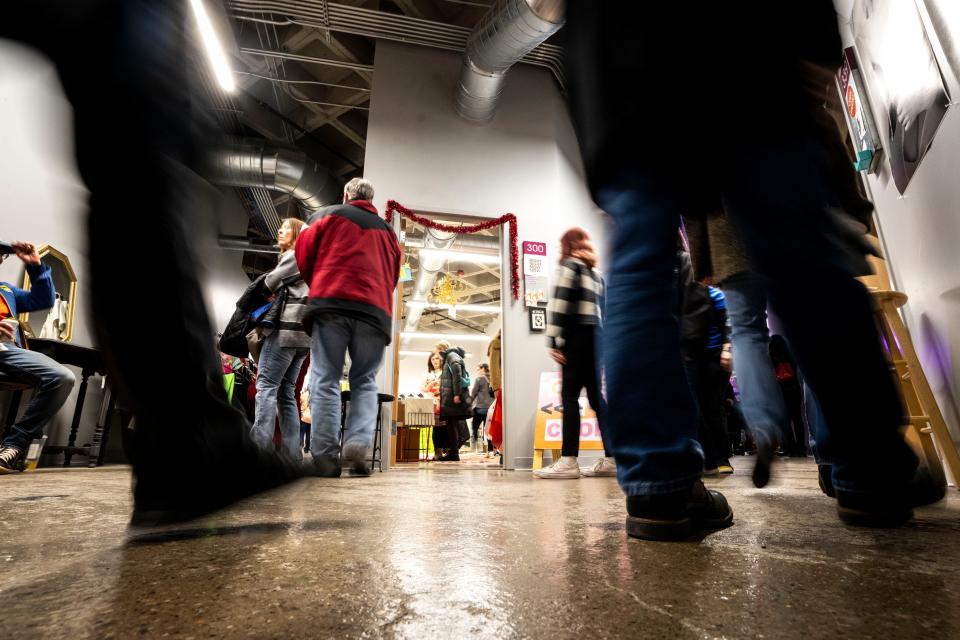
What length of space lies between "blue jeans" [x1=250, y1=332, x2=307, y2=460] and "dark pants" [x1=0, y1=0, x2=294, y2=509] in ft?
6.63

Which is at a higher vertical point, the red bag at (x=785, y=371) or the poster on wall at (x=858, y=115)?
the poster on wall at (x=858, y=115)

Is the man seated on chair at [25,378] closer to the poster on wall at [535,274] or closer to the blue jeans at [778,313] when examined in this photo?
the blue jeans at [778,313]

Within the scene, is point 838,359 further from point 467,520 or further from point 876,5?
point 876,5

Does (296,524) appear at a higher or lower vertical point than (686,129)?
lower

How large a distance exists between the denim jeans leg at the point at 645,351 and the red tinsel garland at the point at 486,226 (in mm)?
4103

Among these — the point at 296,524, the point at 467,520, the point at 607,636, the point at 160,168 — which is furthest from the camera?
the point at 467,520

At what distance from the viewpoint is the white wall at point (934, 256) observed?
60.9 inches

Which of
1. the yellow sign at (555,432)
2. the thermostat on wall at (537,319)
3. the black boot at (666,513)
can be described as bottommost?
the black boot at (666,513)

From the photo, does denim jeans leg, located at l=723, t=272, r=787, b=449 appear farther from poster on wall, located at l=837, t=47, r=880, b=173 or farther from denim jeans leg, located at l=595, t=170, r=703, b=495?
denim jeans leg, located at l=595, t=170, r=703, b=495

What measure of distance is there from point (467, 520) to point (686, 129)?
2.73 feet

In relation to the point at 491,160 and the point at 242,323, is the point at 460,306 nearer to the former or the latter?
the point at 491,160

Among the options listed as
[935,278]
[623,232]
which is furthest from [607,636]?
[935,278]

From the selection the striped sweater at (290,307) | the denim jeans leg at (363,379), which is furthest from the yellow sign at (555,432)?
the striped sweater at (290,307)

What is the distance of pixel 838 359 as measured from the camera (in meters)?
0.81
